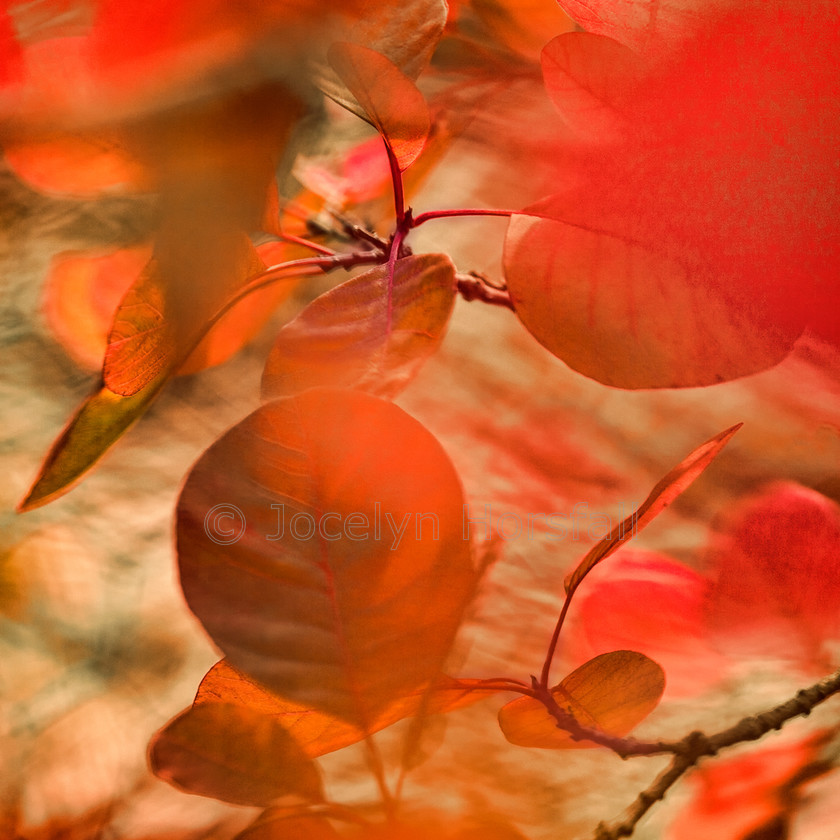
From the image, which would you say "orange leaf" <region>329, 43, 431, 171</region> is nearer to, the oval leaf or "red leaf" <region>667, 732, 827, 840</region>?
the oval leaf

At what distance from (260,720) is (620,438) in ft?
0.36

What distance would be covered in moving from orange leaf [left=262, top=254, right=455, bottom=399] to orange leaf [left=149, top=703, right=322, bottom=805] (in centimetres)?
8

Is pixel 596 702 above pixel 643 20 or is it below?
below

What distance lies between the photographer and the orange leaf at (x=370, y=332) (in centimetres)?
17

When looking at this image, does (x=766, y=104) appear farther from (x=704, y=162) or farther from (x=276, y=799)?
(x=276, y=799)

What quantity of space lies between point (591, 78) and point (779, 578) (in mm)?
134

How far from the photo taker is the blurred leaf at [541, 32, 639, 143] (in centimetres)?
18

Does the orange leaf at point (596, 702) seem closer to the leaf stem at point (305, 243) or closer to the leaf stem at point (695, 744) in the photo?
the leaf stem at point (695, 744)

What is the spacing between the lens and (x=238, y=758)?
17 cm

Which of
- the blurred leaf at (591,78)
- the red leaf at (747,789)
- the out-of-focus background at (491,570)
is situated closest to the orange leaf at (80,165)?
the out-of-focus background at (491,570)

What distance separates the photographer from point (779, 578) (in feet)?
0.60

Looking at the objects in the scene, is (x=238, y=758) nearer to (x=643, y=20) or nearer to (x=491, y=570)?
(x=491, y=570)

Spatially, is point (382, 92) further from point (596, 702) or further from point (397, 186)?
point (596, 702)

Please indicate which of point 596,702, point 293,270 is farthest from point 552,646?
point 293,270
